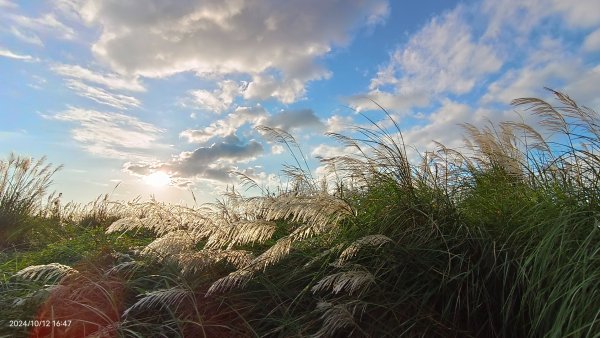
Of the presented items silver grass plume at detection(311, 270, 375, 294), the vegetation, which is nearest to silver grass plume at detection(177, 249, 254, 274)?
the vegetation

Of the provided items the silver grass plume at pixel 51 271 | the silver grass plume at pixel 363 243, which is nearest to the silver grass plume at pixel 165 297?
the silver grass plume at pixel 51 271

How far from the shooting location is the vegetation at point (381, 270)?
2.75m

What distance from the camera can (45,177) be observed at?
8234 mm

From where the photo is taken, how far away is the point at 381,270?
10.1ft

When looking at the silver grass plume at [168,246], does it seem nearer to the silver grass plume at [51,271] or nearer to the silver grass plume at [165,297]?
the silver grass plume at [165,297]

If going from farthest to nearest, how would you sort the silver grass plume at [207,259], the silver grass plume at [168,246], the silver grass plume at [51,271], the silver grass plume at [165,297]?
the silver grass plume at [168,246] → the silver grass plume at [51,271] → the silver grass plume at [207,259] → the silver grass plume at [165,297]

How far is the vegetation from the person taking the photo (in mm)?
2748

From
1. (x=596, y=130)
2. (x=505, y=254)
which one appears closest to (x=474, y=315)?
(x=505, y=254)

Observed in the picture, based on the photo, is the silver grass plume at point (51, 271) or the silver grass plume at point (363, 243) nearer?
the silver grass plume at point (363, 243)

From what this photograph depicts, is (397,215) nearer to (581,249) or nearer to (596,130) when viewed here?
(581,249)

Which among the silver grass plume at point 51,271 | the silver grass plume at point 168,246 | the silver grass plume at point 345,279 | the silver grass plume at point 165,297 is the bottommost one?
the silver grass plume at point 165,297

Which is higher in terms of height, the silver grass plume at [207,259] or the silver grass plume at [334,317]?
the silver grass plume at [207,259]

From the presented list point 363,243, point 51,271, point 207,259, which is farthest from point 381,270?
point 51,271

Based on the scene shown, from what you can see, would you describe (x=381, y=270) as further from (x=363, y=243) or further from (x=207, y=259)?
(x=207, y=259)
